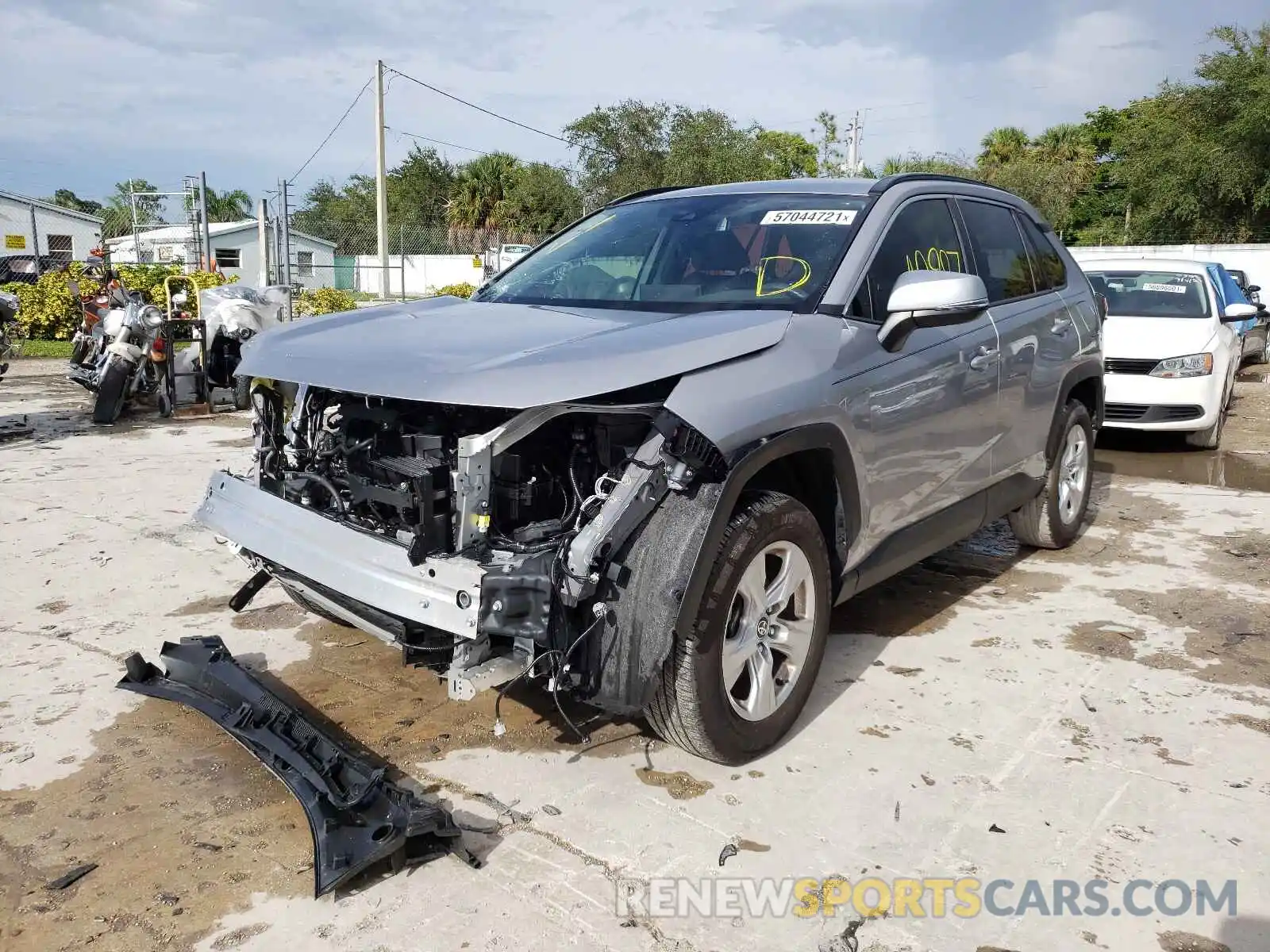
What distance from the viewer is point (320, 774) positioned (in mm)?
2848

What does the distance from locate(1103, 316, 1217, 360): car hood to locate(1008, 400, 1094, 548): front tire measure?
3166 millimetres

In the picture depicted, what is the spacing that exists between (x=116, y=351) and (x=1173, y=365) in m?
9.32

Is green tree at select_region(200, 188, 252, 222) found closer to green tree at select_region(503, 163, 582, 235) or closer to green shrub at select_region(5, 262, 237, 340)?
green tree at select_region(503, 163, 582, 235)

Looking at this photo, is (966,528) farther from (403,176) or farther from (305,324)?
(403,176)

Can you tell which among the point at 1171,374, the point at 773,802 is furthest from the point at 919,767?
the point at 1171,374

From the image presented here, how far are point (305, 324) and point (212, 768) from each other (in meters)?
1.54

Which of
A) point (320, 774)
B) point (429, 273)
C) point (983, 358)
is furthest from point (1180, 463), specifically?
point (429, 273)

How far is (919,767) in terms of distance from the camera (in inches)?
127

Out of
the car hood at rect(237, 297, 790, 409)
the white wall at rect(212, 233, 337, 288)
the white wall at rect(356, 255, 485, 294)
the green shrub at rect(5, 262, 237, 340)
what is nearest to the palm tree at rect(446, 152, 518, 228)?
the white wall at rect(356, 255, 485, 294)

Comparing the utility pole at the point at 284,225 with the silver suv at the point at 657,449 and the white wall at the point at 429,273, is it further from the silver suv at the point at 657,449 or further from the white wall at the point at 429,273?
the white wall at the point at 429,273

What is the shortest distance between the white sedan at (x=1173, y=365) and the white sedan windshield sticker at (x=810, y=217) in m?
5.22

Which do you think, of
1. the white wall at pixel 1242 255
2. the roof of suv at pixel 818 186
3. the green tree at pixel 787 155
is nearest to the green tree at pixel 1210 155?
the white wall at pixel 1242 255

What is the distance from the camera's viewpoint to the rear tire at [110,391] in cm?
907

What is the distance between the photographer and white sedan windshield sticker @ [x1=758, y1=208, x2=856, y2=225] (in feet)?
12.3
